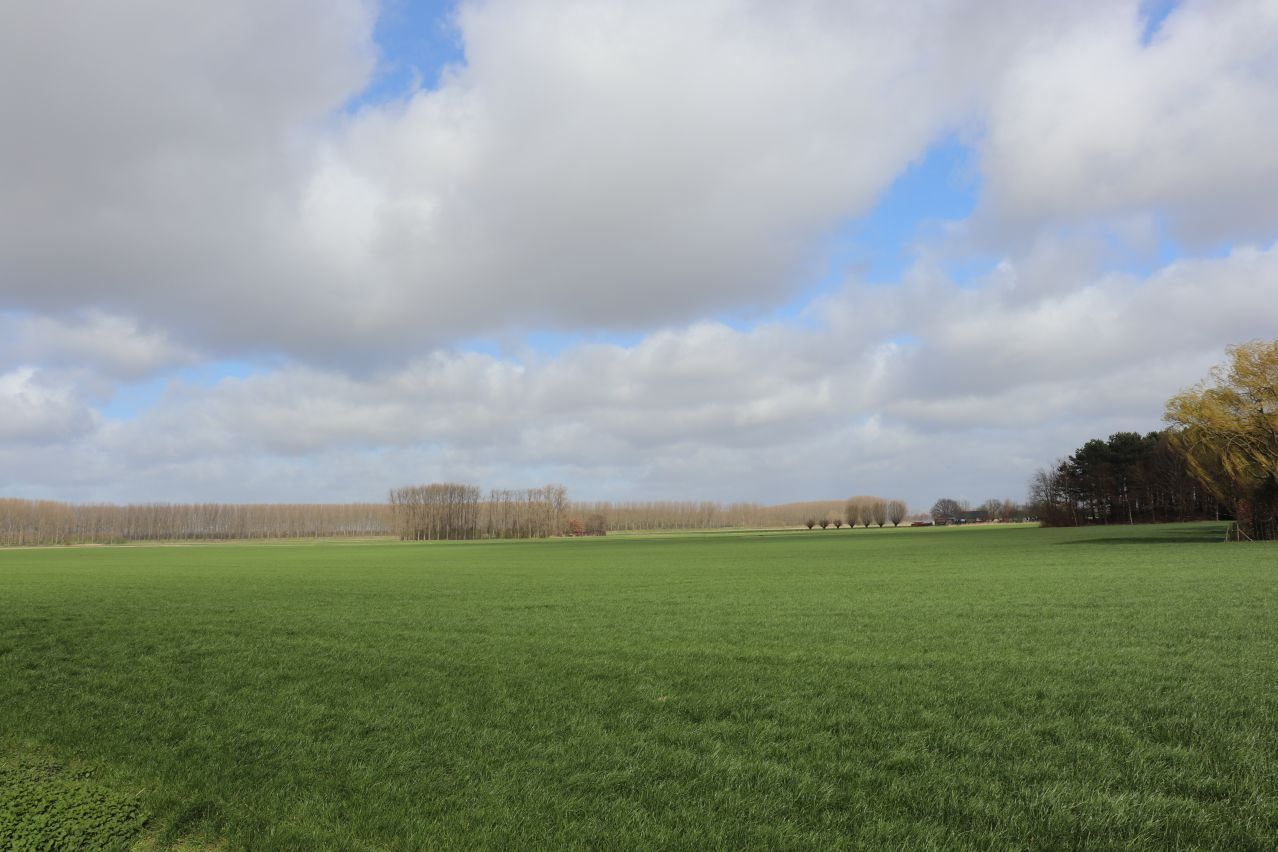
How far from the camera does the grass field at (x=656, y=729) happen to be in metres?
5.51

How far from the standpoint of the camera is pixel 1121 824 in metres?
5.16

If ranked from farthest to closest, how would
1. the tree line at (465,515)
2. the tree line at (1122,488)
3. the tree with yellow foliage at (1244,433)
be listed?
1. the tree line at (465,515)
2. the tree line at (1122,488)
3. the tree with yellow foliage at (1244,433)

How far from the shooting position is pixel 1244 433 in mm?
40156

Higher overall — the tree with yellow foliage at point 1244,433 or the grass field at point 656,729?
the tree with yellow foliage at point 1244,433

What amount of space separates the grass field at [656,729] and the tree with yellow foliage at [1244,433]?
1245 inches

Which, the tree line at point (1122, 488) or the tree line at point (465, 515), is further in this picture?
the tree line at point (465, 515)

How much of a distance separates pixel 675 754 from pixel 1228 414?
47.0 m

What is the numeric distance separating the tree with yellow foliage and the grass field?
3163 centimetres

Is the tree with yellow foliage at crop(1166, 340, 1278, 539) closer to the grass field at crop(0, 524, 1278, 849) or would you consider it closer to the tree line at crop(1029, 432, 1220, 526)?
the grass field at crop(0, 524, 1278, 849)

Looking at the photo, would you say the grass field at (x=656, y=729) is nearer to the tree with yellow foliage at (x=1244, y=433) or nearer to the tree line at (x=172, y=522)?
the tree with yellow foliage at (x=1244, y=433)

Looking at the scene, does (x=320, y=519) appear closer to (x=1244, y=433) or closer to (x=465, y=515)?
(x=465, y=515)

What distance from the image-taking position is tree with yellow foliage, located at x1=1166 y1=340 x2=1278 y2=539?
39812 mm

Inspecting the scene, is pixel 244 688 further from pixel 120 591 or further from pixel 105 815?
pixel 120 591

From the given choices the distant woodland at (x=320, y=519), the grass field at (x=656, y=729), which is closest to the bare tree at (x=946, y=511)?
the distant woodland at (x=320, y=519)
